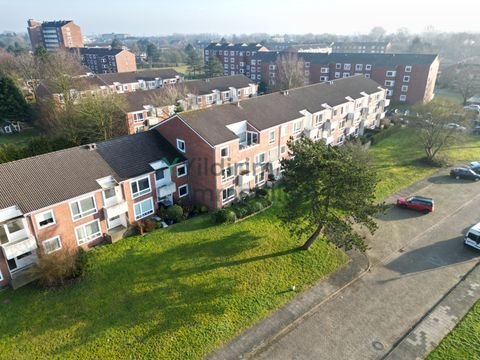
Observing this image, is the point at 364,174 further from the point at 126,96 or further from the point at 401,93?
the point at 401,93

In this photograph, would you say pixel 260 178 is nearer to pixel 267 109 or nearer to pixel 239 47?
pixel 267 109

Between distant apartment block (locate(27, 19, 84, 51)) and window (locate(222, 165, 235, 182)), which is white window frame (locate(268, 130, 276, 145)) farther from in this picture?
distant apartment block (locate(27, 19, 84, 51))

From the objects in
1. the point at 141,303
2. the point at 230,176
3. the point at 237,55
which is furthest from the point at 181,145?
the point at 237,55

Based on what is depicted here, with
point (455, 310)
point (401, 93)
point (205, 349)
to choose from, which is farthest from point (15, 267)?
point (401, 93)

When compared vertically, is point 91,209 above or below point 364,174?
below

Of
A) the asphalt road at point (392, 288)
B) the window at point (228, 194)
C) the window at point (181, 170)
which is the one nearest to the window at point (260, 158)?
the window at point (228, 194)

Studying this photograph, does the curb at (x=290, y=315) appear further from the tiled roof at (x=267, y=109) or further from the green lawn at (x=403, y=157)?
Answer: the tiled roof at (x=267, y=109)
